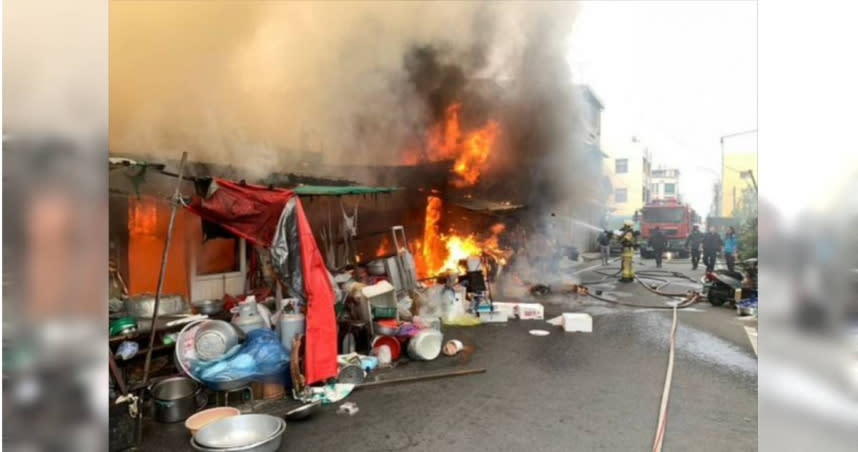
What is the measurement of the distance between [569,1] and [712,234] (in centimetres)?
921

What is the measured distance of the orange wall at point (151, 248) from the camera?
23.2ft

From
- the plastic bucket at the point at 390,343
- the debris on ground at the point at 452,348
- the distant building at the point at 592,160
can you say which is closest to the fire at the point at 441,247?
the distant building at the point at 592,160

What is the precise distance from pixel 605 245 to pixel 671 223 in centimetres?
A: 435

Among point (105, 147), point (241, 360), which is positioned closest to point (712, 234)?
point (241, 360)

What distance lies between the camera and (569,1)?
14.7 m

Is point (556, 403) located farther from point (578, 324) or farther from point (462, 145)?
point (462, 145)

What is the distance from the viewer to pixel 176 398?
16.7ft

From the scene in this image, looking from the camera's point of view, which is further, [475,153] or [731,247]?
[475,153]

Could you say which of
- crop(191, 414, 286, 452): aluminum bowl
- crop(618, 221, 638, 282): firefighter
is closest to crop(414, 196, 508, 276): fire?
crop(618, 221, 638, 282): firefighter

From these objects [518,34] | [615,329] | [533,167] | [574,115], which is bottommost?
[615,329]

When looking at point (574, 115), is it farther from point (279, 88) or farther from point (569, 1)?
point (279, 88)

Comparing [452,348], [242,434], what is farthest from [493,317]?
[242,434]

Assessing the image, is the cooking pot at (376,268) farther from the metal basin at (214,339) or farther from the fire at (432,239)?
the metal basin at (214,339)

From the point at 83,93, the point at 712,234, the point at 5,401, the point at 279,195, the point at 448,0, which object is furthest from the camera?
the point at 712,234
